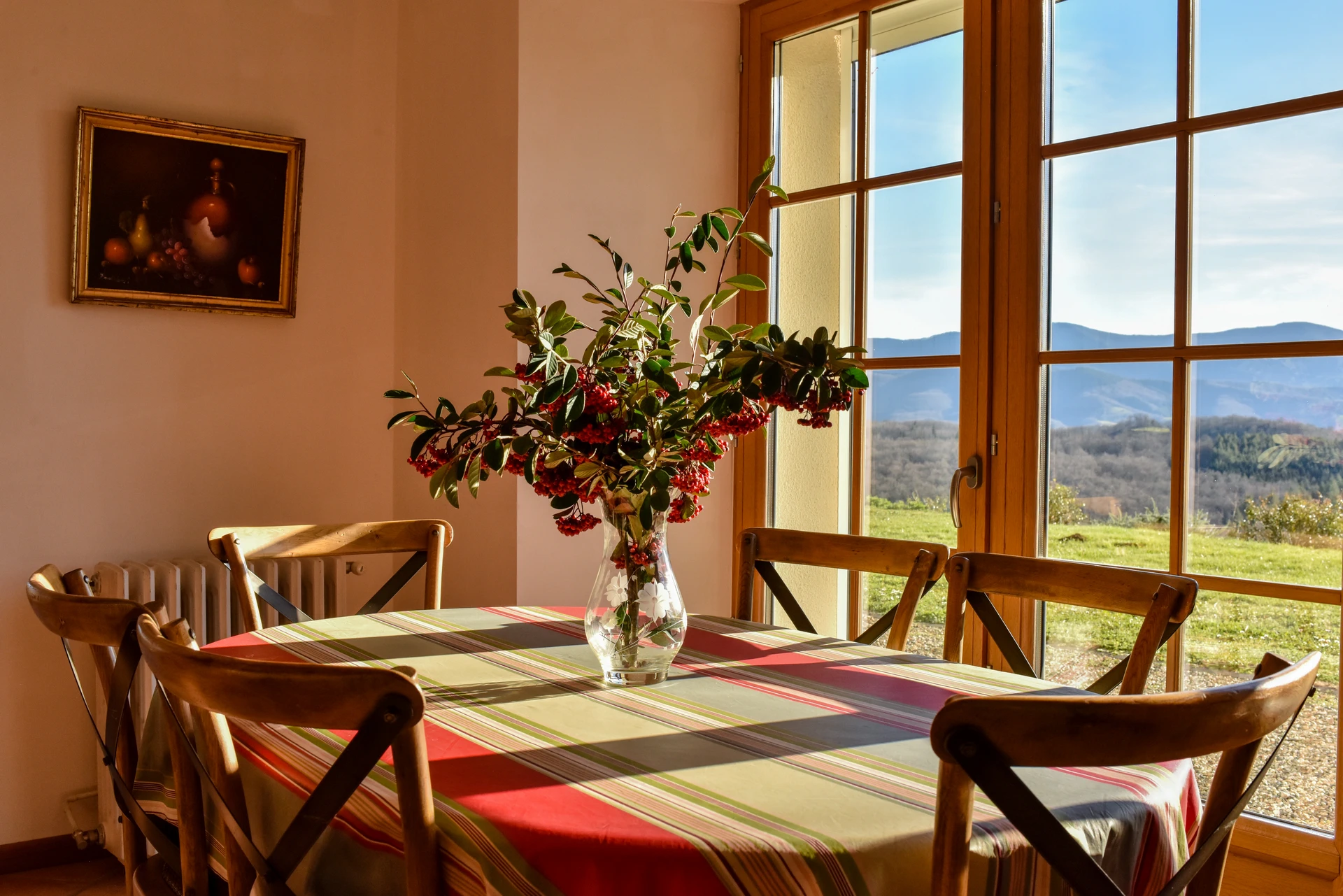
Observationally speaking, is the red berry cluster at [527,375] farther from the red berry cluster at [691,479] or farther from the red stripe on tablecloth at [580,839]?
the red stripe on tablecloth at [580,839]

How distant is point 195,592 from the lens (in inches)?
111

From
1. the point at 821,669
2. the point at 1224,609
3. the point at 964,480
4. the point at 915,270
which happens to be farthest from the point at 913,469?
the point at 821,669

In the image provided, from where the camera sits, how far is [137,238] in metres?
2.90

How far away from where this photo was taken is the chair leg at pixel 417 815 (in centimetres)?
98

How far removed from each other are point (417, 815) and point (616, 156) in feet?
7.65

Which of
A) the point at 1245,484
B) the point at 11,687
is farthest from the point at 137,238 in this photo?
the point at 1245,484

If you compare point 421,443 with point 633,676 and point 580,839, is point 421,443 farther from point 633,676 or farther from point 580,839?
point 580,839

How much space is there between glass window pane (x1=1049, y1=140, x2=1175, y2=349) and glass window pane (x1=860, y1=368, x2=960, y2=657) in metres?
0.34

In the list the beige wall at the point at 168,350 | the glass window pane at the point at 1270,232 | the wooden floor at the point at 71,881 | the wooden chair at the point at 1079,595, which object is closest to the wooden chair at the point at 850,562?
the wooden chair at the point at 1079,595

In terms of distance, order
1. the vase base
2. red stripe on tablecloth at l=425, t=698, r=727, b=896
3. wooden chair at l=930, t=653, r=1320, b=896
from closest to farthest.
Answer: wooden chair at l=930, t=653, r=1320, b=896 < red stripe on tablecloth at l=425, t=698, r=727, b=896 < the vase base

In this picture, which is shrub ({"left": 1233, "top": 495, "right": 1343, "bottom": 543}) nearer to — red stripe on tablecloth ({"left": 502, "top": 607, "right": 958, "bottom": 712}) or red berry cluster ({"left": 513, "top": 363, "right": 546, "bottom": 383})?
red stripe on tablecloth ({"left": 502, "top": 607, "right": 958, "bottom": 712})

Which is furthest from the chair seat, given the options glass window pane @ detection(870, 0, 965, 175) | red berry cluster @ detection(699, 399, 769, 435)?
glass window pane @ detection(870, 0, 965, 175)

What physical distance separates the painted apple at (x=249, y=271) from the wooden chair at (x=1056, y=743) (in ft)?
9.08

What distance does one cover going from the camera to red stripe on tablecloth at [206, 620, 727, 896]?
3.13 feet
